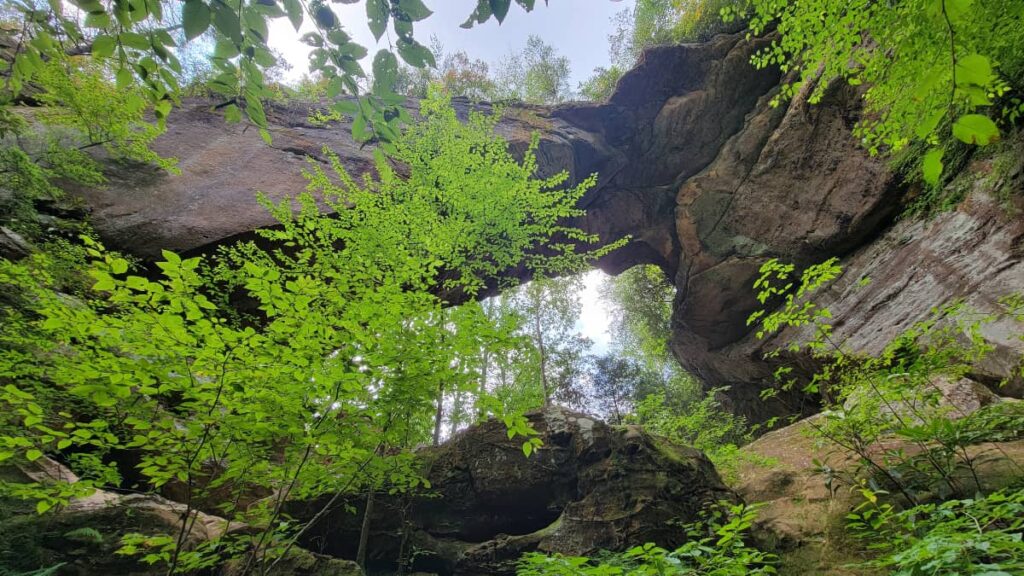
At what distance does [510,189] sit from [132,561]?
23.1 ft

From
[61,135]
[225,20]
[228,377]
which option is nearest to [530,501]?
[228,377]

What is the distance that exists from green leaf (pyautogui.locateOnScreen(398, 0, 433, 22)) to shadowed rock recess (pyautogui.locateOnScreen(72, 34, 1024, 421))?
306 inches

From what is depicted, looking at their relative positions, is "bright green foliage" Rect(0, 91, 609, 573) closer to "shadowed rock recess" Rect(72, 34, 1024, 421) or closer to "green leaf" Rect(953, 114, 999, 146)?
"green leaf" Rect(953, 114, 999, 146)

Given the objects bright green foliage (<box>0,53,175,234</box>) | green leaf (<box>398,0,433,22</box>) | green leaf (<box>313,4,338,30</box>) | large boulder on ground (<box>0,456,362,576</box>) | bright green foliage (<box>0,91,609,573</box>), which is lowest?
large boulder on ground (<box>0,456,362,576</box>)

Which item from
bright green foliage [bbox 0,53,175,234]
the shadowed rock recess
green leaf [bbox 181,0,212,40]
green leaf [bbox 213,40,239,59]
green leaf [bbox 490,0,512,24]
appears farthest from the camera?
the shadowed rock recess

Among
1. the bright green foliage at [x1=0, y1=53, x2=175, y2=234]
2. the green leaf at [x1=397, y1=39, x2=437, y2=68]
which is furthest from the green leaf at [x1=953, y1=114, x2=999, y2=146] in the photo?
the bright green foliage at [x1=0, y1=53, x2=175, y2=234]

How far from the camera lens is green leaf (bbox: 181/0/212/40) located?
1.38 metres

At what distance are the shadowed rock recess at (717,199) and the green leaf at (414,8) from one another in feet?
25.5

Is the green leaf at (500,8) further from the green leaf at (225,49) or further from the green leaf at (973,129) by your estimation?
the green leaf at (973,129)

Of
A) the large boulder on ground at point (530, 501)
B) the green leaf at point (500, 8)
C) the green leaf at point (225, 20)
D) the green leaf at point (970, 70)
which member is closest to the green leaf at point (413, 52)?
the green leaf at point (500, 8)

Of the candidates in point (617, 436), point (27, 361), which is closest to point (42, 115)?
point (27, 361)

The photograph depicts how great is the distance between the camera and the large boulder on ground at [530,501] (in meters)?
6.22

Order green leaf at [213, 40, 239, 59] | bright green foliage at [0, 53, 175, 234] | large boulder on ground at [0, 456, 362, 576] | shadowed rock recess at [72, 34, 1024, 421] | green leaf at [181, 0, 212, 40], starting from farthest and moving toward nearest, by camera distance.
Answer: shadowed rock recess at [72, 34, 1024, 421] → bright green foliage at [0, 53, 175, 234] → large boulder on ground at [0, 456, 362, 576] → green leaf at [213, 40, 239, 59] → green leaf at [181, 0, 212, 40]

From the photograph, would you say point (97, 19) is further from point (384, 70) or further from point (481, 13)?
point (481, 13)
